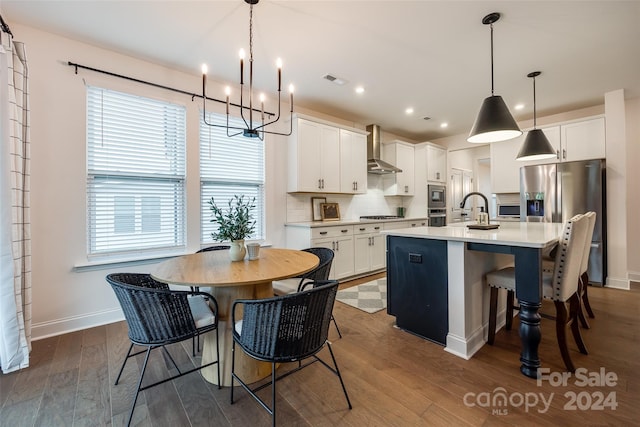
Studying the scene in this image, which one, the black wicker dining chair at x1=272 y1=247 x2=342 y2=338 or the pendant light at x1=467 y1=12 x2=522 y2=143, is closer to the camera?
the black wicker dining chair at x1=272 y1=247 x2=342 y2=338

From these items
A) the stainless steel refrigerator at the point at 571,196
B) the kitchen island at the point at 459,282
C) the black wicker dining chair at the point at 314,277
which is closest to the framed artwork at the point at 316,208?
the black wicker dining chair at the point at 314,277

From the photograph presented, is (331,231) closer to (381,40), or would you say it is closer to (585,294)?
(381,40)

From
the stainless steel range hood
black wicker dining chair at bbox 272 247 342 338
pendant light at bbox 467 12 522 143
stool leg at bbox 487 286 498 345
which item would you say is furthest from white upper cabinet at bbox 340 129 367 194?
stool leg at bbox 487 286 498 345

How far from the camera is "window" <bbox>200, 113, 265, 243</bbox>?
3393 millimetres

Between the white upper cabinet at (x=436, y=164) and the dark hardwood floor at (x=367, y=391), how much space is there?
391 cm

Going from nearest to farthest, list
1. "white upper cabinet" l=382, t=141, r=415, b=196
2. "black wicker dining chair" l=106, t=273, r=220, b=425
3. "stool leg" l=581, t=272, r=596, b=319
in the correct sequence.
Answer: "black wicker dining chair" l=106, t=273, r=220, b=425 → "stool leg" l=581, t=272, r=596, b=319 → "white upper cabinet" l=382, t=141, r=415, b=196

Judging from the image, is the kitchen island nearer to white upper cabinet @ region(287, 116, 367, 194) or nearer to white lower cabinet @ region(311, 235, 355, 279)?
white lower cabinet @ region(311, 235, 355, 279)

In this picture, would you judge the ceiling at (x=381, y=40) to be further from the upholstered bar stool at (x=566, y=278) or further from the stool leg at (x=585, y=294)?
the stool leg at (x=585, y=294)

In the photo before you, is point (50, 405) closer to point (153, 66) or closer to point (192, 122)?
point (192, 122)

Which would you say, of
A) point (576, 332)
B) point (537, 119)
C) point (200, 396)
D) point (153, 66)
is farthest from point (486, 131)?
point (537, 119)

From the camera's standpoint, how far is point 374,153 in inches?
203

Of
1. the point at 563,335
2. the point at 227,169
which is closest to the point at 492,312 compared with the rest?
the point at 563,335

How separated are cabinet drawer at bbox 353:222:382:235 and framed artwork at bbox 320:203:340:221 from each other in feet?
1.57

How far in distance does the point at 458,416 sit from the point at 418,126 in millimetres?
4967
